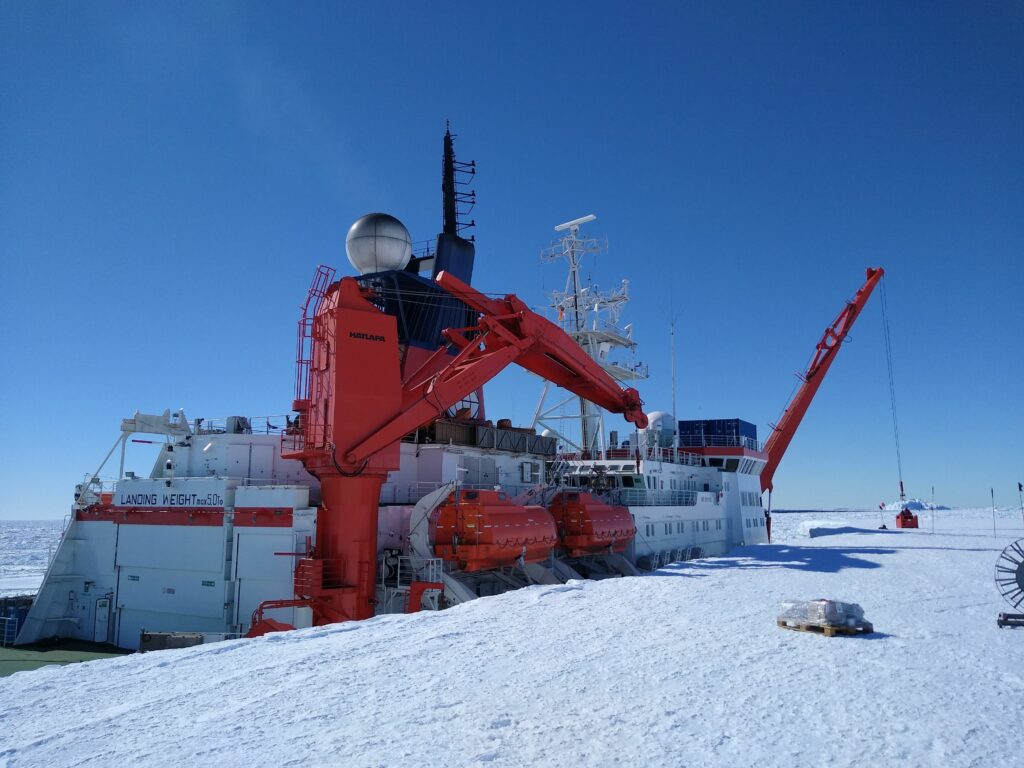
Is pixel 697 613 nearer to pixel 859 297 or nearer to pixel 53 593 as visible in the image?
pixel 53 593

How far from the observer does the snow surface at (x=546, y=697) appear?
6.18 meters

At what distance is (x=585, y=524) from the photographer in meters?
27.9

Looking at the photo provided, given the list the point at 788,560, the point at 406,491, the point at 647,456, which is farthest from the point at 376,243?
the point at 788,560

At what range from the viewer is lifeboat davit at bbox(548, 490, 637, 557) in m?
27.9

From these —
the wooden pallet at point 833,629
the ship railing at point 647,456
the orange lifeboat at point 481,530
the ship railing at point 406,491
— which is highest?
the ship railing at point 647,456

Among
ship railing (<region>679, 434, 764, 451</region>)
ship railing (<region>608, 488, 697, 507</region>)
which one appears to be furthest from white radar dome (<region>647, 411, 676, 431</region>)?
ship railing (<region>608, 488, 697, 507</region>)

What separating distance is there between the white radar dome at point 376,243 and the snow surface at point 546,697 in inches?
729

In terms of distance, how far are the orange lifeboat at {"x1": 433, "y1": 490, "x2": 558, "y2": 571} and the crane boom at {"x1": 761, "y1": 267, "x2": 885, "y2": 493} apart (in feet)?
113

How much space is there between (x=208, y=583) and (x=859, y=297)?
48328mm

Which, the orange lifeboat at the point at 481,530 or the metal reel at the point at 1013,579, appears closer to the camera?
the metal reel at the point at 1013,579

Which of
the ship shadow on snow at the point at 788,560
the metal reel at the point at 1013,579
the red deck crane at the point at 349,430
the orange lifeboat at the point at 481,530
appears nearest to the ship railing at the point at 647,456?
the ship shadow on snow at the point at 788,560

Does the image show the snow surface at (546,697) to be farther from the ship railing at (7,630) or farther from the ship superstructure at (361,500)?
the ship railing at (7,630)

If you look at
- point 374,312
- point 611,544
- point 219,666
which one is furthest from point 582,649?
point 611,544

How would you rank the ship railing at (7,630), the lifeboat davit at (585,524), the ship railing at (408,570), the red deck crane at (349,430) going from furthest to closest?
the lifeboat davit at (585,524) < the ship railing at (7,630) < the ship railing at (408,570) < the red deck crane at (349,430)
